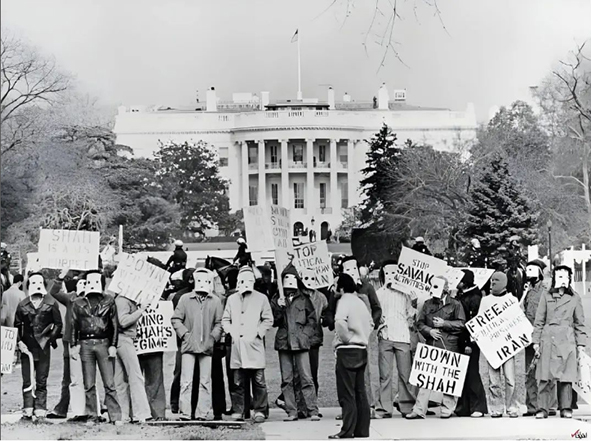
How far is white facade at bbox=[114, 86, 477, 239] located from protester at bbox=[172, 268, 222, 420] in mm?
4224

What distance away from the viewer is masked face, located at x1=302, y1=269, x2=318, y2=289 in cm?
1273

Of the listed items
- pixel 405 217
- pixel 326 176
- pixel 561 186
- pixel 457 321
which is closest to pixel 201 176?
pixel 326 176

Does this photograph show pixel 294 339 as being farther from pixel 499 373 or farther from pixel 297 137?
pixel 297 137

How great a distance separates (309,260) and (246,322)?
4.87 ft

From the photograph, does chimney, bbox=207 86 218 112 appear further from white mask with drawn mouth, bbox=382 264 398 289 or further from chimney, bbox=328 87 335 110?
white mask with drawn mouth, bbox=382 264 398 289

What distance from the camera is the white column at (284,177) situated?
15933mm

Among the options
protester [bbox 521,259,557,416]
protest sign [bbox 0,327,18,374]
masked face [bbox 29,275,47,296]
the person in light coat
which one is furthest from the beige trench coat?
protester [bbox 521,259,557,416]

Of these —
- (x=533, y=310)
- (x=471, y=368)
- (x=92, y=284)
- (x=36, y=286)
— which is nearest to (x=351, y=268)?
(x=471, y=368)

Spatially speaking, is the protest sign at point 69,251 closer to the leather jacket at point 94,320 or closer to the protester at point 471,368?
the leather jacket at point 94,320

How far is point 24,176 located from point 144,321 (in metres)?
4.03

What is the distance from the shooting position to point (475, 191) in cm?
1608

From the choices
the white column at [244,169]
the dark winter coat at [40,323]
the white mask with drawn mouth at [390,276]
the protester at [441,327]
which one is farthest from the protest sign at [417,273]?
the white column at [244,169]

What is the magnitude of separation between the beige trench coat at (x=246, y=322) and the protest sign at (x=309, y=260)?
3.87 ft

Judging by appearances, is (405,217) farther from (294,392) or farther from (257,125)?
(294,392)
